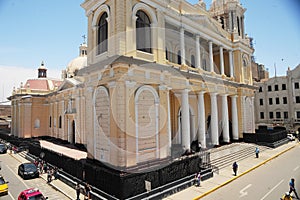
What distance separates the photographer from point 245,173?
653 inches

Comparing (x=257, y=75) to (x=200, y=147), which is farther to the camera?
(x=257, y=75)

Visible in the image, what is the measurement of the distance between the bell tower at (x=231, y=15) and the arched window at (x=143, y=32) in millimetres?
17269

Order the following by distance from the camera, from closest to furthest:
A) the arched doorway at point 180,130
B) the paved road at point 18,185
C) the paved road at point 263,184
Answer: the paved road at point 263,184, the paved road at point 18,185, the arched doorway at point 180,130

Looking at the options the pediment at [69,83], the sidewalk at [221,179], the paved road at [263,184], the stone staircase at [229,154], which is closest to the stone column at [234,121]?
the stone staircase at [229,154]

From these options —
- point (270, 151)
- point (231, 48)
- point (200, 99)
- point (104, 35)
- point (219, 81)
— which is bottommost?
point (270, 151)

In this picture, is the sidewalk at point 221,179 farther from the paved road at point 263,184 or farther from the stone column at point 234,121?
the stone column at point 234,121

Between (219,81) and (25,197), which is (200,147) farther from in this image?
(25,197)

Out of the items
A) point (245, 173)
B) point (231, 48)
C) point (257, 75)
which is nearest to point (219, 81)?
point (231, 48)

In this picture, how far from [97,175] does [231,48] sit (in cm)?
2324

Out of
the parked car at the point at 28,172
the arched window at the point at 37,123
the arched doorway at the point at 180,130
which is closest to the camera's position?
the parked car at the point at 28,172

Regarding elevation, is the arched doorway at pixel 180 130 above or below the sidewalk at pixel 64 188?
above

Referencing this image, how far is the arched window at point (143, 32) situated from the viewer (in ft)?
49.6

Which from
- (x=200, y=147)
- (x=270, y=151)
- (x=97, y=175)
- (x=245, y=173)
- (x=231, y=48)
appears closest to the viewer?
(x=97, y=175)

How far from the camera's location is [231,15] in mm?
29562
